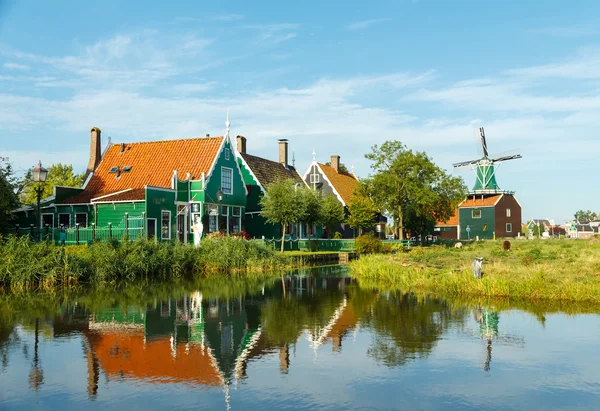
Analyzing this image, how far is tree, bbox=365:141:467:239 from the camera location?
178 ft

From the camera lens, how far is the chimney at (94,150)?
4319cm

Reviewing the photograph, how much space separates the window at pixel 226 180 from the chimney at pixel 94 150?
384 inches

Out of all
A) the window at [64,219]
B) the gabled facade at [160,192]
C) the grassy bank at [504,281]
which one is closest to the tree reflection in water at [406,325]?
the grassy bank at [504,281]

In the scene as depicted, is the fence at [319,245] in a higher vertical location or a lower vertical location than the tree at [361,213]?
lower

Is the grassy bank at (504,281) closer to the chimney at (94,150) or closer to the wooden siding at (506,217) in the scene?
the chimney at (94,150)

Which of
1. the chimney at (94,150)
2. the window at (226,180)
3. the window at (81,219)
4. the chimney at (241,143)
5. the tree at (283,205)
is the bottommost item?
the window at (81,219)

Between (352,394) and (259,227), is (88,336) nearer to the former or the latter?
(352,394)

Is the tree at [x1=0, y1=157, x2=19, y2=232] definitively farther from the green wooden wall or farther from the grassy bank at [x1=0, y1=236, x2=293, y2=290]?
the green wooden wall

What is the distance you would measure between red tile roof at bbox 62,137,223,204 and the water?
824 inches

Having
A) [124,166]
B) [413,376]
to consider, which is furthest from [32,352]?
[124,166]

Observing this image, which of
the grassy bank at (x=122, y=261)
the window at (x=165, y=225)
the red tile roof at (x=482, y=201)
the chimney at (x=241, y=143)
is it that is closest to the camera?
the grassy bank at (x=122, y=261)

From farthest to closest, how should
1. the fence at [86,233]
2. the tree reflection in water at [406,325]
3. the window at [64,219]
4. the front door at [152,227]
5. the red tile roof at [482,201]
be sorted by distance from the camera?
the red tile roof at [482,201] < the window at [64,219] < the front door at [152,227] < the fence at [86,233] < the tree reflection in water at [406,325]

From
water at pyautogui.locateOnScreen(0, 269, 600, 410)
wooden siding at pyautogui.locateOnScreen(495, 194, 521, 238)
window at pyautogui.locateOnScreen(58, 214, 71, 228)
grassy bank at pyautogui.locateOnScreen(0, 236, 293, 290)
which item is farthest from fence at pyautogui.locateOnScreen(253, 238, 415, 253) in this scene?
wooden siding at pyautogui.locateOnScreen(495, 194, 521, 238)

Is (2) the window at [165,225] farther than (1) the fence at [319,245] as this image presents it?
No
